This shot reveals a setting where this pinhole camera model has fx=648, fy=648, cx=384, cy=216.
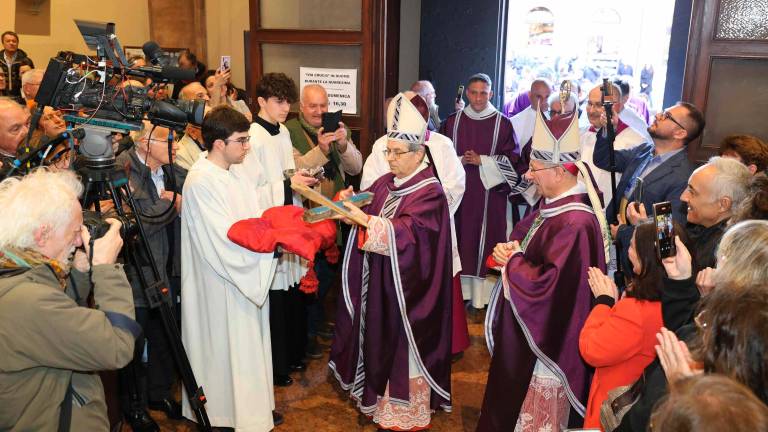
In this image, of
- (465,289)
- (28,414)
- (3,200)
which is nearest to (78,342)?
(28,414)

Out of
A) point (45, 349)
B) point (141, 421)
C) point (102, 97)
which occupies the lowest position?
point (141, 421)

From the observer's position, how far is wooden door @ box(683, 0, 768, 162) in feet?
14.7

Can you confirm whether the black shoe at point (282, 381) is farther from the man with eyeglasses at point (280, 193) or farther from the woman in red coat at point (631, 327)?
the woman in red coat at point (631, 327)

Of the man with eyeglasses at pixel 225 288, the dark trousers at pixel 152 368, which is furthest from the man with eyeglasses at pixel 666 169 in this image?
the dark trousers at pixel 152 368

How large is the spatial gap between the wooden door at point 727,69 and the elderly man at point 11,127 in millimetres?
4301

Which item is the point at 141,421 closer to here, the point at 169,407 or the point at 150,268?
the point at 169,407

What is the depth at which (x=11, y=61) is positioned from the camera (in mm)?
7598

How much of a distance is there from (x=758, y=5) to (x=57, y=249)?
15.1 ft

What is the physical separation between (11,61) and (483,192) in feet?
19.3

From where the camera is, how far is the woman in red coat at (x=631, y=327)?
7.75 ft

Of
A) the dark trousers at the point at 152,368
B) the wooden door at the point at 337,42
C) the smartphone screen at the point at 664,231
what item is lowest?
the dark trousers at the point at 152,368

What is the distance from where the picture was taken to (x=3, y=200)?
1951 millimetres

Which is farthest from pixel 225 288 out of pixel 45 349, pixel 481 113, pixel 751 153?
pixel 481 113

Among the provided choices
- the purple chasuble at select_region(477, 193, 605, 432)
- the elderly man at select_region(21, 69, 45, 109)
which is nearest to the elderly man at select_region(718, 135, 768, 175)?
the purple chasuble at select_region(477, 193, 605, 432)
